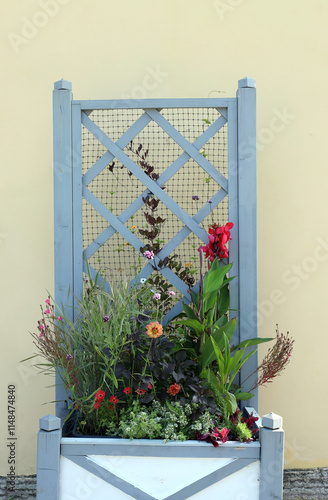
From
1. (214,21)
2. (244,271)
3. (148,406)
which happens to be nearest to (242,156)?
(244,271)

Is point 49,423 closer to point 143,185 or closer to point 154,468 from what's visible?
point 154,468

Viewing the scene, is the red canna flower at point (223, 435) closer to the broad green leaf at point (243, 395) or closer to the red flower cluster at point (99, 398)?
the broad green leaf at point (243, 395)

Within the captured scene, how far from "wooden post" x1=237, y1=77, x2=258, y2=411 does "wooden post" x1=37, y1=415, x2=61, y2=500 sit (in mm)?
917

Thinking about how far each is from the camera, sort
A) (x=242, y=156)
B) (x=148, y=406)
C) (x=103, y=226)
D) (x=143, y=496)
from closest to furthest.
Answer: (x=143, y=496) < (x=148, y=406) < (x=242, y=156) < (x=103, y=226)

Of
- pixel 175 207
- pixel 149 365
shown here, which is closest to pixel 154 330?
pixel 149 365

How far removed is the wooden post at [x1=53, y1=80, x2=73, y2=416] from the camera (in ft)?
7.72

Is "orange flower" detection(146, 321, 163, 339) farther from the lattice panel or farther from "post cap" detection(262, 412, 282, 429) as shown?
the lattice panel

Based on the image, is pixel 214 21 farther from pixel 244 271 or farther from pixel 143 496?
pixel 143 496

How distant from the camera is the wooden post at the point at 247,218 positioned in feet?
7.73

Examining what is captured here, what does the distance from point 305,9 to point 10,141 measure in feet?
6.20

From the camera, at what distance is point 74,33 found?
283 cm

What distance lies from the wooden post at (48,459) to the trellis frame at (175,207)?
15.0 inches

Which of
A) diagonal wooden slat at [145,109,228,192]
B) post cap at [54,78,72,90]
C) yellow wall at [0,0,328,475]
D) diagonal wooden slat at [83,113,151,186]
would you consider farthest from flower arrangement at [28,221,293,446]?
post cap at [54,78,72,90]

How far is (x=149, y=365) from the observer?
2117 millimetres
